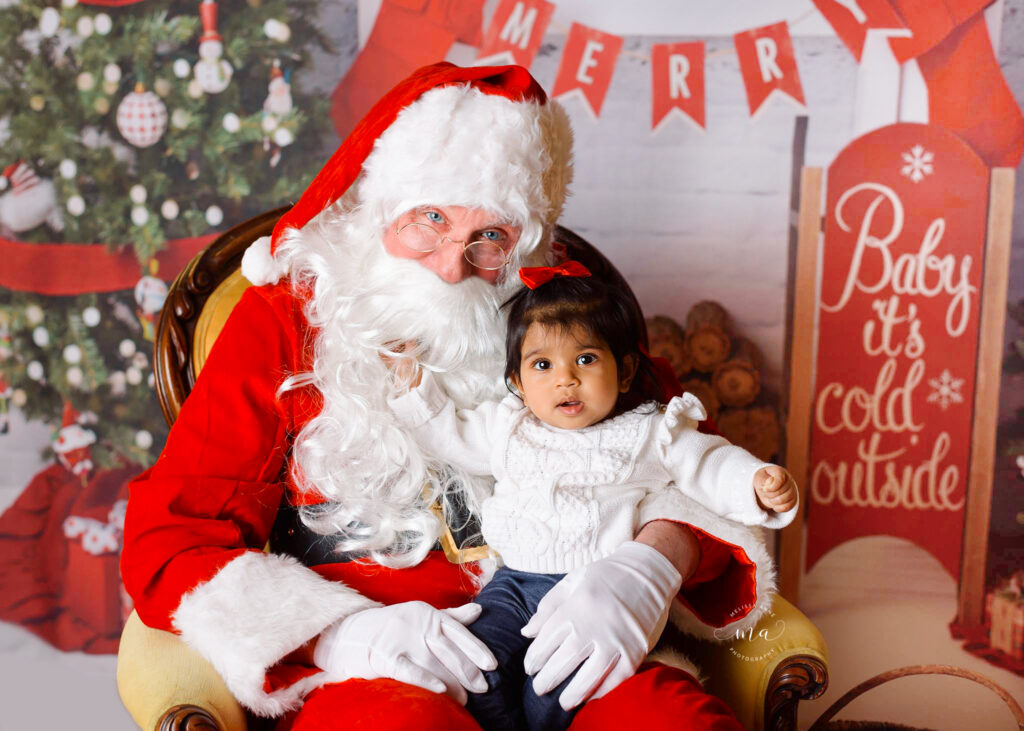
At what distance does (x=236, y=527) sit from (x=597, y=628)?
719 mm

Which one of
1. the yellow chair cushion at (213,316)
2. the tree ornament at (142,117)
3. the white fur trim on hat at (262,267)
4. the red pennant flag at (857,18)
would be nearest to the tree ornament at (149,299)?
the tree ornament at (142,117)

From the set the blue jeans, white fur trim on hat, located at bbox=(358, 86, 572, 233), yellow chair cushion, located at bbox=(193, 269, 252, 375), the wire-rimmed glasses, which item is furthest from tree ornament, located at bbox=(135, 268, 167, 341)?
the blue jeans

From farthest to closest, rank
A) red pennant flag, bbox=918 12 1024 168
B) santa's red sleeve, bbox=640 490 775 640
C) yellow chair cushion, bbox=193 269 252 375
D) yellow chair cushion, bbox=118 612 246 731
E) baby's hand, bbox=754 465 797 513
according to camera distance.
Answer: red pennant flag, bbox=918 12 1024 168 → yellow chair cushion, bbox=193 269 252 375 → santa's red sleeve, bbox=640 490 775 640 → baby's hand, bbox=754 465 797 513 → yellow chair cushion, bbox=118 612 246 731

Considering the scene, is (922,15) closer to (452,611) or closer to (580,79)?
(580,79)

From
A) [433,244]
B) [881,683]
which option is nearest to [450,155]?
[433,244]

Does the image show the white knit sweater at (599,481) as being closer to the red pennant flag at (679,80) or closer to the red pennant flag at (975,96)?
the red pennant flag at (679,80)

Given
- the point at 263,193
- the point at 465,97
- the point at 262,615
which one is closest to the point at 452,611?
the point at 262,615

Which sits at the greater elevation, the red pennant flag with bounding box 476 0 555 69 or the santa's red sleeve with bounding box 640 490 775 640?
the red pennant flag with bounding box 476 0 555 69

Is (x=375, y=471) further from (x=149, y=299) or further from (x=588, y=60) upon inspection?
(x=588, y=60)

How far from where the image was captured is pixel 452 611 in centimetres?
153

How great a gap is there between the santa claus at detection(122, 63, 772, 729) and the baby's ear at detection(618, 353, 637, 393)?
0.90 ft

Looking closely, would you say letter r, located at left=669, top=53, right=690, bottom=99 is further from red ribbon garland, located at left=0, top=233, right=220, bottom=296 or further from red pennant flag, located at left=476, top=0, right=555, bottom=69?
red ribbon garland, located at left=0, top=233, right=220, bottom=296

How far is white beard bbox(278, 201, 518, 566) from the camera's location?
170 centimetres

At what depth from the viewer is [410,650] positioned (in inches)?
56.3
